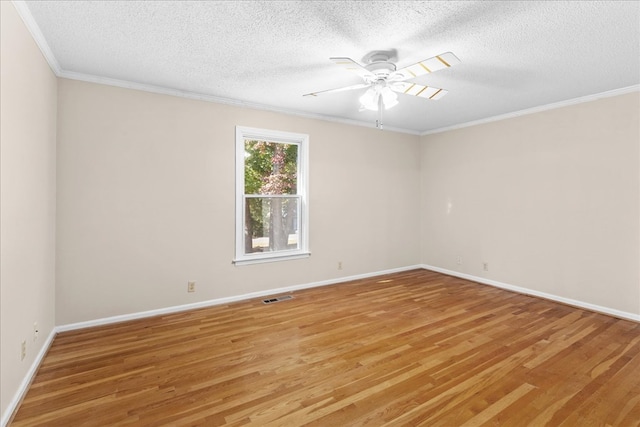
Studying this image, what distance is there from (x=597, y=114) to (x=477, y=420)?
380 centimetres

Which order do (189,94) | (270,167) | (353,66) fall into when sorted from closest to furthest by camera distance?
(353,66) → (189,94) → (270,167)

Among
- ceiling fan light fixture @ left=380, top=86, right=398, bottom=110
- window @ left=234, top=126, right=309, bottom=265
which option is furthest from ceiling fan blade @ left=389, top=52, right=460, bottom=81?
window @ left=234, top=126, right=309, bottom=265

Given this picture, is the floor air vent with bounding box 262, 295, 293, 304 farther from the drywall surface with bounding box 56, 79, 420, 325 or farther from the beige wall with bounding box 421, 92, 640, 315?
the beige wall with bounding box 421, 92, 640, 315

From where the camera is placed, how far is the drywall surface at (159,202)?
313 cm

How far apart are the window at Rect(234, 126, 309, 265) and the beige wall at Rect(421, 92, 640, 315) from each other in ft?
8.54

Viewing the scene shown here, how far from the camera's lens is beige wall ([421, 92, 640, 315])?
3.53 metres

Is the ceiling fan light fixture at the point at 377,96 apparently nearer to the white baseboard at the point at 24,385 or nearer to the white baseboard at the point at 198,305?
the white baseboard at the point at 198,305

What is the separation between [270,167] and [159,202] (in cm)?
151

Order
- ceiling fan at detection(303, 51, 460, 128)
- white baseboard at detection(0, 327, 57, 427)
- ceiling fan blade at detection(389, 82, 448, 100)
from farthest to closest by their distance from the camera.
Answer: ceiling fan blade at detection(389, 82, 448, 100) → ceiling fan at detection(303, 51, 460, 128) → white baseboard at detection(0, 327, 57, 427)

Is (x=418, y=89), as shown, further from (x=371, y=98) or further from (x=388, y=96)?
(x=371, y=98)

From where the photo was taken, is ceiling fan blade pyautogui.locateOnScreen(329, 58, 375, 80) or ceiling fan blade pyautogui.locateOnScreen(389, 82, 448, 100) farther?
ceiling fan blade pyautogui.locateOnScreen(389, 82, 448, 100)


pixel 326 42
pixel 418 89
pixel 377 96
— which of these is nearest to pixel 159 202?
pixel 326 42

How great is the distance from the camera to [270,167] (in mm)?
4402

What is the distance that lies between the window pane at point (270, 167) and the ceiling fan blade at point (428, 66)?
213 centimetres
